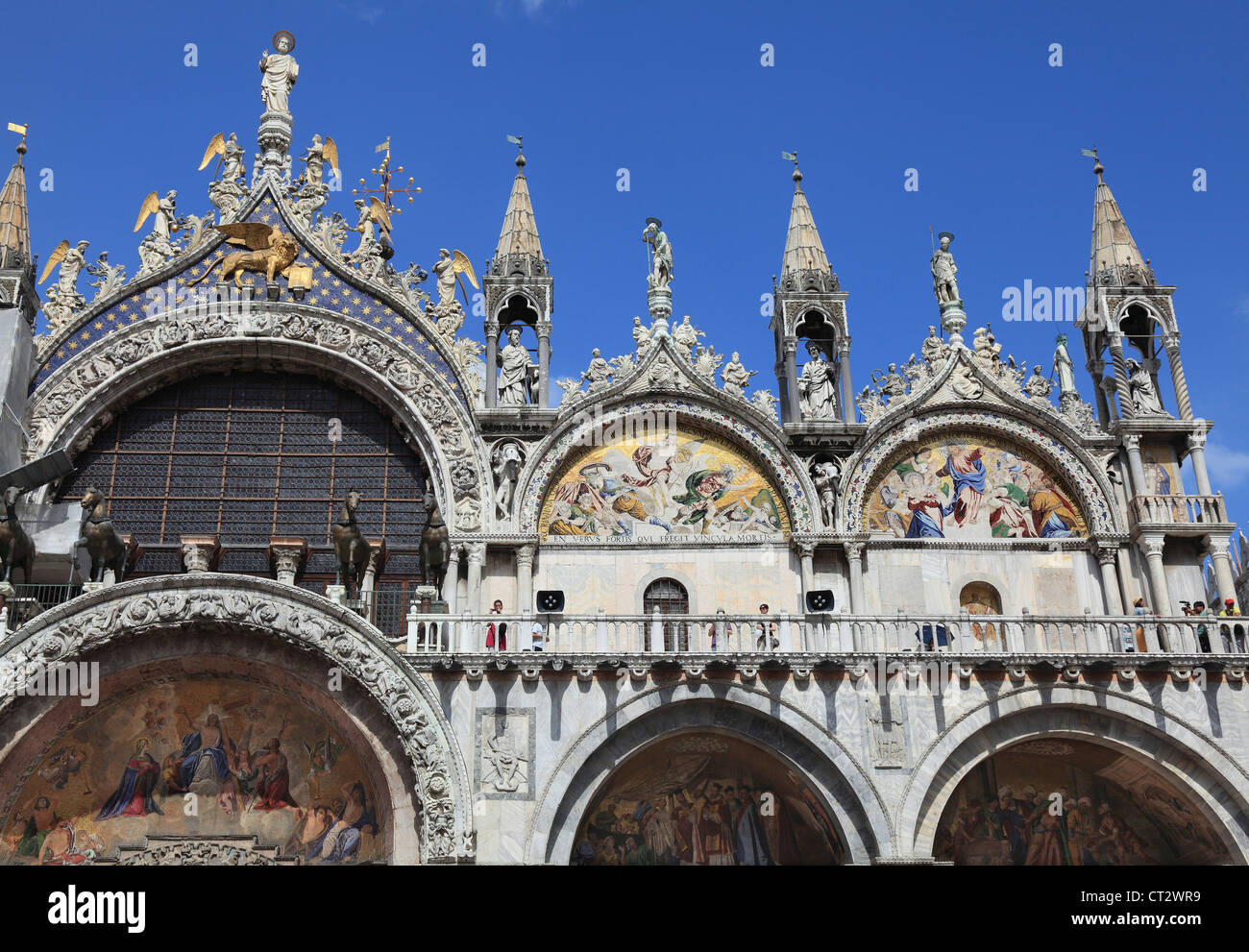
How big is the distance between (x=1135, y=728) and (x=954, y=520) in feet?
16.1

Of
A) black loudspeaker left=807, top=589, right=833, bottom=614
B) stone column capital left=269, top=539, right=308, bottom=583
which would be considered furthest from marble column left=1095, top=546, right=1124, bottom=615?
stone column capital left=269, top=539, right=308, bottom=583

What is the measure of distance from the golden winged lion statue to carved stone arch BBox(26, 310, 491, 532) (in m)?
0.83

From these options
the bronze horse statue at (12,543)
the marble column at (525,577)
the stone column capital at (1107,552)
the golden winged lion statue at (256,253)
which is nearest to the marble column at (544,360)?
the marble column at (525,577)

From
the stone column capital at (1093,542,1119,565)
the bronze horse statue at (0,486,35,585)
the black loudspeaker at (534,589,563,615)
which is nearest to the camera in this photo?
the bronze horse statue at (0,486,35,585)

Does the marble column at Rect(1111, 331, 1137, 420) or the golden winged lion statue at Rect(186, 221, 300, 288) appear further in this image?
the golden winged lion statue at Rect(186, 221, 300, 288)

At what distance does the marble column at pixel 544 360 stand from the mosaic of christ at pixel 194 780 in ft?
22.6

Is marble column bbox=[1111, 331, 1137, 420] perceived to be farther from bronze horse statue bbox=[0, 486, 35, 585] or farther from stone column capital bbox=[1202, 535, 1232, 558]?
bronze horse statue bbox=[0, 486, 35, 585]

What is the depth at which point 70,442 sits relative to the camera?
76.9ft

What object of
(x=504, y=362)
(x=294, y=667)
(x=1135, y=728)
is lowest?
(x=1135, y=728)

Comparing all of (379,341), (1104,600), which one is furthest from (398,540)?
(1104,600)

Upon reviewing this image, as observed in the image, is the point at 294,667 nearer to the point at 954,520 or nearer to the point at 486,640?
the point at 486,640

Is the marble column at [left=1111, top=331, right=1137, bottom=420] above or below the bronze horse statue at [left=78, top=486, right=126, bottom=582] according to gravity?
above

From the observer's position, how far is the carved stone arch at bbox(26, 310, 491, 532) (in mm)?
23375

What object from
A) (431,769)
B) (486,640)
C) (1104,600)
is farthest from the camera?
(1104,600)
